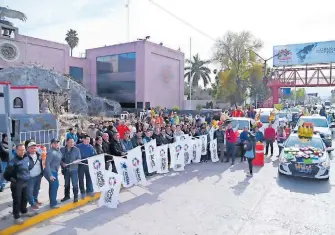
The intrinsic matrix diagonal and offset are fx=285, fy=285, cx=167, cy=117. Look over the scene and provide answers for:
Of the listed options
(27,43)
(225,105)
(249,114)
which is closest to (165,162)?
(249,114)

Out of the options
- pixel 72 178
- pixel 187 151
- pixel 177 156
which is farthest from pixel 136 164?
pixel 187 151

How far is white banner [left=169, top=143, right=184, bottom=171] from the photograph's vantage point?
1063cm

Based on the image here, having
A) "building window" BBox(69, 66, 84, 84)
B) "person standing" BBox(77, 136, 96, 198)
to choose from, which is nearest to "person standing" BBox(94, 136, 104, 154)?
"person standing" BBox(77, 136, 96, 198)

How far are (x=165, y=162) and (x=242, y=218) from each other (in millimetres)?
4236

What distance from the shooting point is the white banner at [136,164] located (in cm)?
845

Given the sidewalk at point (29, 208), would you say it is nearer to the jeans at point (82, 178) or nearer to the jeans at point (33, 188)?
the jeans at point (33, 188)

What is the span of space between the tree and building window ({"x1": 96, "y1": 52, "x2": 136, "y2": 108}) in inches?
695

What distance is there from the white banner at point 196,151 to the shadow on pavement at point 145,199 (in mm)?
386

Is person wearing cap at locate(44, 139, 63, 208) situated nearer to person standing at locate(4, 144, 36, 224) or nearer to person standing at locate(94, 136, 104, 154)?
person standing at locate(4, 144, 36, 224)

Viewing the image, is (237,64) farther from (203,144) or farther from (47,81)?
(203,144)

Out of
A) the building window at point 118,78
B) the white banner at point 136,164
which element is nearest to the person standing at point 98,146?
the white banner at point 136,164

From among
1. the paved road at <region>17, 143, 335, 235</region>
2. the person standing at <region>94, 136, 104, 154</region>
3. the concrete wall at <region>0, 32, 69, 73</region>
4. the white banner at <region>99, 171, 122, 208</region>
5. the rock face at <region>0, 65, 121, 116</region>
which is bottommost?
the paved road at <region>17, 143, 335, 235</region>

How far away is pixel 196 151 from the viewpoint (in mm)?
12117

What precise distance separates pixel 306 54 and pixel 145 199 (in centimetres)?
4309
